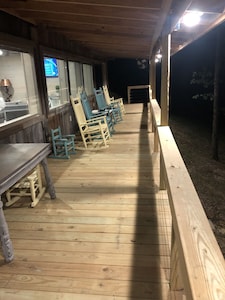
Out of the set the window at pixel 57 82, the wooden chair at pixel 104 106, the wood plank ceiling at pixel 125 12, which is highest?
the wood plank ceiling at pixel 125 12

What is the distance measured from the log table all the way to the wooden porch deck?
157 mm

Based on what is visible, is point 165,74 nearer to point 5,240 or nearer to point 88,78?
point 5,240

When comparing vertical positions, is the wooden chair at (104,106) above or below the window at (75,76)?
below

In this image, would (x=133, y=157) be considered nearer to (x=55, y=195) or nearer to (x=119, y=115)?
(x=55, y=195)

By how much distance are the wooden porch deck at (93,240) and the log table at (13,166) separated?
0.51 ft

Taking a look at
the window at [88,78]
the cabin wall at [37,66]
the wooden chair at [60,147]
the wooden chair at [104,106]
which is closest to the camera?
the cabin wall at [37,66]

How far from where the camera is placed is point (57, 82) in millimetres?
5938

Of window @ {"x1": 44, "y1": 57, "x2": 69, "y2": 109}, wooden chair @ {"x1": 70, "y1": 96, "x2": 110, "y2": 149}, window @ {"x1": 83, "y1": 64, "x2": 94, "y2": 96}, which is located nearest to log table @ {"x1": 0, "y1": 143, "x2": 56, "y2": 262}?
wooden chair @ {"x1": 70, "y1": 96, "x2": 110, "y2": 149}

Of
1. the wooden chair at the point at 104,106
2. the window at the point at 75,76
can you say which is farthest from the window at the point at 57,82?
the wooden chair at the point at 104,106

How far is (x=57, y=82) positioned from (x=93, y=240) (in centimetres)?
447

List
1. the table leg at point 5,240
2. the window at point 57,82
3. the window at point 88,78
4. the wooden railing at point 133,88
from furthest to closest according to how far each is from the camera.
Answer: the wooden railing at point 133,88
the window at point 88,78
the window at point 57,82
the table leg at point 5,240

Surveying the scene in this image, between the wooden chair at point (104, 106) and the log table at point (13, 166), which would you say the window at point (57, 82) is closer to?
the wooden chair at point (104, 106)

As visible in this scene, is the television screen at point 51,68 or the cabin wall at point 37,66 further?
the television screen at point 51,68

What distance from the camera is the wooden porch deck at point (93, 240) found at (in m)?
1.73
